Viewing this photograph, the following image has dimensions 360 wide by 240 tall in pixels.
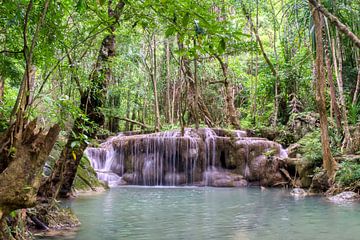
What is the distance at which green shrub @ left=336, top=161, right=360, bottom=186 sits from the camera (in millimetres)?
10188

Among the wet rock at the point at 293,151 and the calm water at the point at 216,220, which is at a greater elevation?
the wet rock at the point at 293,151

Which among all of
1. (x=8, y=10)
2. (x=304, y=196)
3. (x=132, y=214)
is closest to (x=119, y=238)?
(x=132, y=214)

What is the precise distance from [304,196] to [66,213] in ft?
23.3

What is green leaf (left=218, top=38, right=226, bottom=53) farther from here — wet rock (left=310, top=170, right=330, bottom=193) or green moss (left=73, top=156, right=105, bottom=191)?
wet rock (left=310, top=170, right=330, bottom=193)

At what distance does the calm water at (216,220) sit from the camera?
5566mm

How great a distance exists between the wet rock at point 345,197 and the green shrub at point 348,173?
452mm

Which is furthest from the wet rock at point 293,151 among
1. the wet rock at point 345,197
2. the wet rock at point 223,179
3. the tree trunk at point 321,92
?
the wet rock at point 345,197

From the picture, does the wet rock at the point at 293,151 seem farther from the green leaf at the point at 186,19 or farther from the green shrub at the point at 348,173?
the green leaf at the point at 186,19

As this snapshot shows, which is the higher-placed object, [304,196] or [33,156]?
[33,156]

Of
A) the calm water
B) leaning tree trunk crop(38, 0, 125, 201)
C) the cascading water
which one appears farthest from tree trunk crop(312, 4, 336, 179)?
leaning tree trunk crop(38, 0, 125, 201)

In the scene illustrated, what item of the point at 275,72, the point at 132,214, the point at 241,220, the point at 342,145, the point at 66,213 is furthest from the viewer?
the point at 275,72

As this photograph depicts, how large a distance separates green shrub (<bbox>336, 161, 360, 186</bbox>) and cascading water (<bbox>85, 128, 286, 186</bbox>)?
17.4 feet

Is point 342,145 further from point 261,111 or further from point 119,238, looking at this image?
point 261,111

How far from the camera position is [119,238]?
17.5 feet
